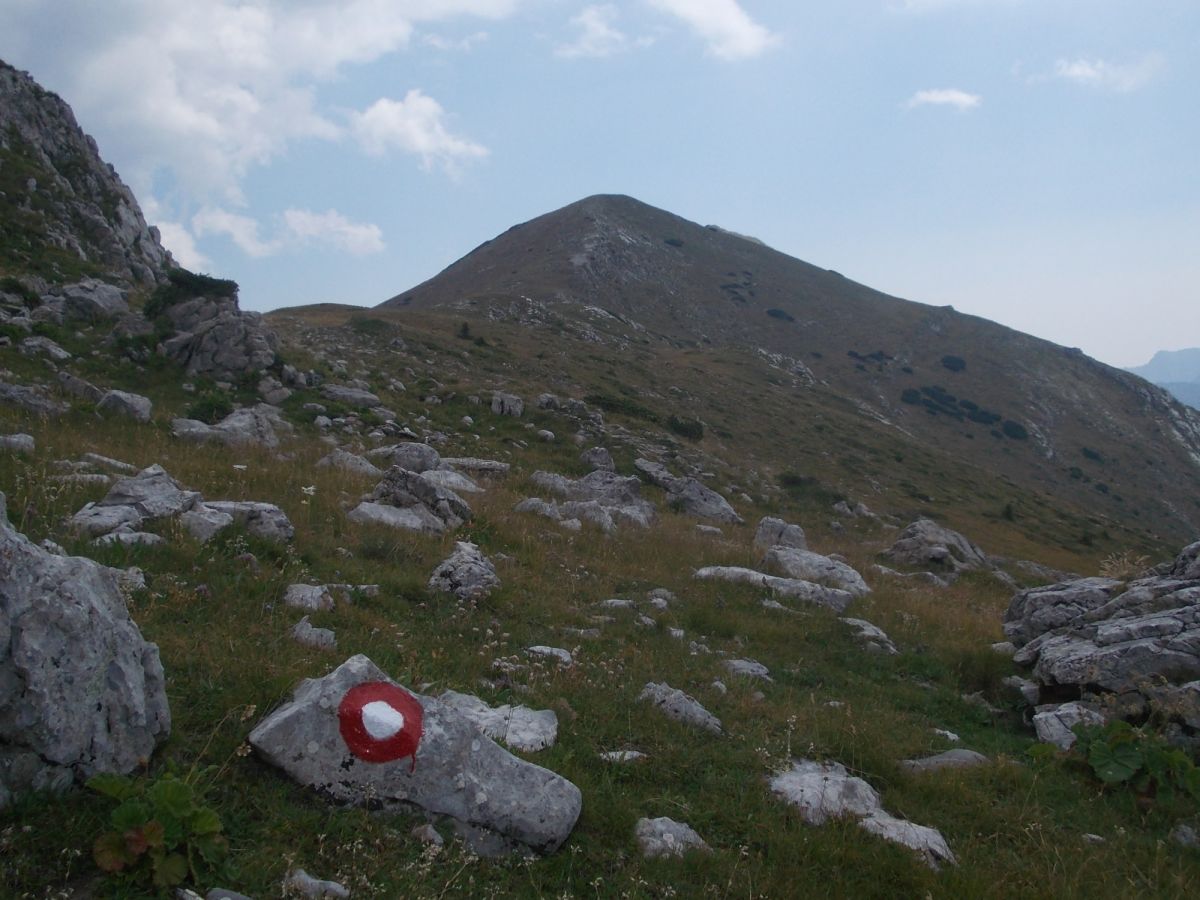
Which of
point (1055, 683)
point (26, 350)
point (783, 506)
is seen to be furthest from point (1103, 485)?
point (26, 350)

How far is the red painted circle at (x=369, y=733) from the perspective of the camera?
379cm

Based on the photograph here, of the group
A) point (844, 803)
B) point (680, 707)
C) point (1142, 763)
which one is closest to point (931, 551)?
point (1142, 763)

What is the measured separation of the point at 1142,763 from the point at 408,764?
529cm

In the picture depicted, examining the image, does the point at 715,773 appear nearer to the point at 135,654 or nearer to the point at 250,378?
the point at 135,654

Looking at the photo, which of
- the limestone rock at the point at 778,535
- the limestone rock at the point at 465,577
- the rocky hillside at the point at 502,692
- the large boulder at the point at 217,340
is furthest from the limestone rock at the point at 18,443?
the limestone rock at the point at 778,535

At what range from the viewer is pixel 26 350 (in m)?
15.2

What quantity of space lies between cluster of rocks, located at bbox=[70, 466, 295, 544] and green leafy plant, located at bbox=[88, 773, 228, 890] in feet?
11.8

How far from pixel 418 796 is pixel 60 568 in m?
2.06

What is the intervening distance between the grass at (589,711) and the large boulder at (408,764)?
0.12 meters

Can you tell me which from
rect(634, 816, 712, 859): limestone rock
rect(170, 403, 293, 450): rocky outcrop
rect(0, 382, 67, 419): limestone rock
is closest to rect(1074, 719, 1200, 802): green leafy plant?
rect(634, 816, 712, 859): limestone rock

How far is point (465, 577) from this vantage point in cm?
750

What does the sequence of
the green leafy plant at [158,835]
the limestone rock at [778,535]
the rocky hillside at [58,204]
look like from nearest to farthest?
the green leafy plant at [158,835]
the limestone rock at [778,535]
the rocky hillside at [58,204]

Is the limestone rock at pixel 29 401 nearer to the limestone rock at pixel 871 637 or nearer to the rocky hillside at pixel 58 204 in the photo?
the rocky hillside at pixel 58 204

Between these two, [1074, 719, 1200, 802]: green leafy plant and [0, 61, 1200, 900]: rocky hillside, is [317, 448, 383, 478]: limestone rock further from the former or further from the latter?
[1074, 719, 1200, 802]: green leafy plant
